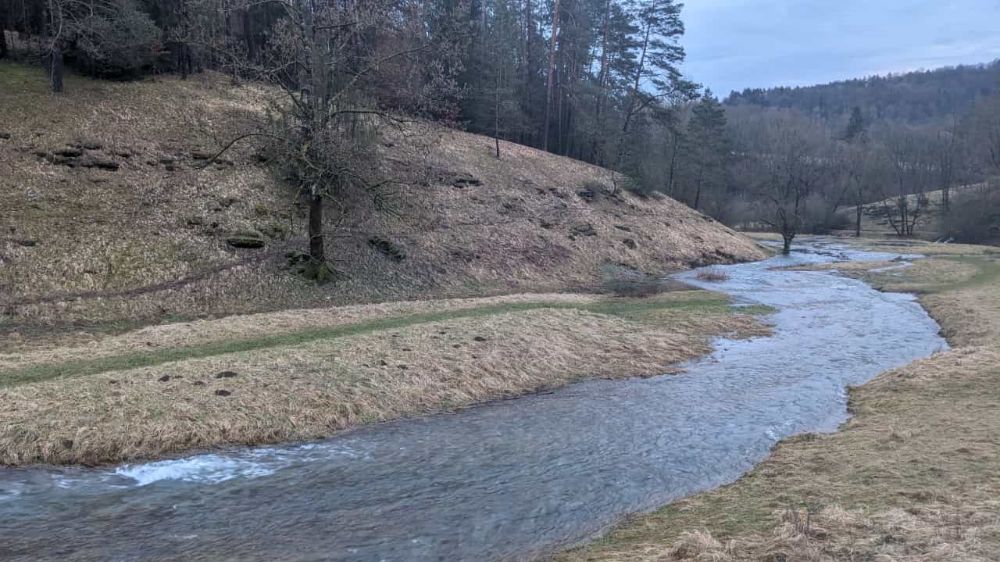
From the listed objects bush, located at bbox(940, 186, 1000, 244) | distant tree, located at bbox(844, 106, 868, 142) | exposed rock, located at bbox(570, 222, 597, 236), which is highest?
distant tree, located at bbox(844, 106, 868, 142)

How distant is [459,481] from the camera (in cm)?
956

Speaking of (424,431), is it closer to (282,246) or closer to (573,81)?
(282,246)

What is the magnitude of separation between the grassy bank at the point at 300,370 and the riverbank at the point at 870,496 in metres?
6.10

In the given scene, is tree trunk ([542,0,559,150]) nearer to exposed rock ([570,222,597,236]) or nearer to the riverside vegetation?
the riverside vegetation

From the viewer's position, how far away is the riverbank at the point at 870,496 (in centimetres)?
604

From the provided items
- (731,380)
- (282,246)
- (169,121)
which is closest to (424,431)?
(731,380)

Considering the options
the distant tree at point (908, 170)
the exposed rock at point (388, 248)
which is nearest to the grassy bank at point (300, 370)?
the exposed rock at point (388, 248)

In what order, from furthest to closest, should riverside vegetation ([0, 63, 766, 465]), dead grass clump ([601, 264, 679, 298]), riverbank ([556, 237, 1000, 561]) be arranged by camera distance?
dead grass clump ([601, 264, 679, 298])
riverside vegetation ([0, 63, 766, 465])
riverbank ([556, 237, 1000, 561])

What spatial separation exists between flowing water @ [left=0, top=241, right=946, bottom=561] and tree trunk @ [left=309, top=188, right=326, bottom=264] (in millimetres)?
11888

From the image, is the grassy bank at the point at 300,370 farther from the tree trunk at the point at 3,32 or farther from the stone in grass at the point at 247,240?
the tree trunk at the point at 3,32

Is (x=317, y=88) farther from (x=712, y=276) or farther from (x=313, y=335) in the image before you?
(x=712, y=276)

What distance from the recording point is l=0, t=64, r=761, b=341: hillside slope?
19.7 m

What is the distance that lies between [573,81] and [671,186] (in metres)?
15.1

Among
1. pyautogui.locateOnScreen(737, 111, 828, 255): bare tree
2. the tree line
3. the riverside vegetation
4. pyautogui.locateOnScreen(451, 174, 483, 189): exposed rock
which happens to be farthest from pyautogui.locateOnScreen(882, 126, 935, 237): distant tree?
the riverside vegetation
